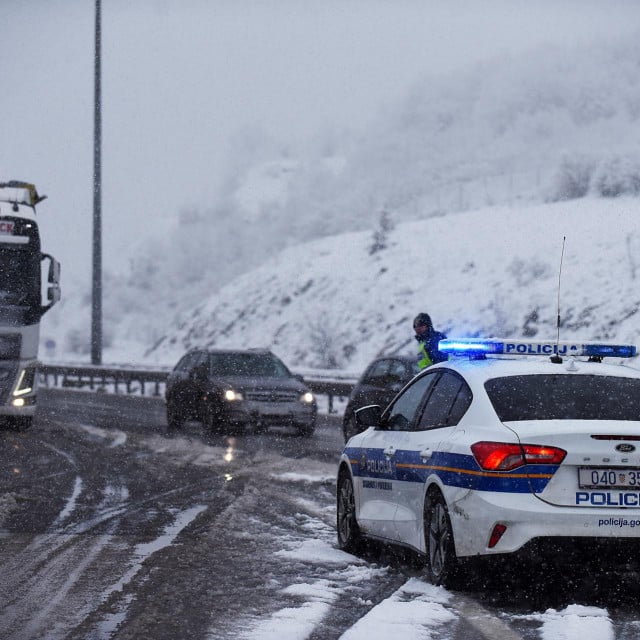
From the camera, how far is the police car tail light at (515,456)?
24.0 feet

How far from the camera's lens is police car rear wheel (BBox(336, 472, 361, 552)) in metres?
9.46

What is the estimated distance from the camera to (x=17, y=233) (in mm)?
21078

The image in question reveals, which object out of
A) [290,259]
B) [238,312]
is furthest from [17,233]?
[290,259]

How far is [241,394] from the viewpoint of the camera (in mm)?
22406

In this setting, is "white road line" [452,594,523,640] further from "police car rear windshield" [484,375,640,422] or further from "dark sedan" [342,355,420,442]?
"dark sedan" [342,355,420,442]

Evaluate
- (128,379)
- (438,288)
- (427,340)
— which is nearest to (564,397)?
(427,340)

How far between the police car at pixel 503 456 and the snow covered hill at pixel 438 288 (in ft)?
92.9

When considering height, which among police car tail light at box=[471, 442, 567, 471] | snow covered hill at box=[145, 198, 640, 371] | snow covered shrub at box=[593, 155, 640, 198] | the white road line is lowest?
the white road line

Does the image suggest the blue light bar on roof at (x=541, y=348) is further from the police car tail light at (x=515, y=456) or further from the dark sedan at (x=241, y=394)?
the dark sedan at (x=241, y=394)

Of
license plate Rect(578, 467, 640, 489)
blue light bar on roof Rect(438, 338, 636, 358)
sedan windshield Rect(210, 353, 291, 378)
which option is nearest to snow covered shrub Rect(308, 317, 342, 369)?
sedan windshield Rect(210, 353, 291, 378)

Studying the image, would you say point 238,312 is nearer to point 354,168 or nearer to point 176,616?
point 354,168

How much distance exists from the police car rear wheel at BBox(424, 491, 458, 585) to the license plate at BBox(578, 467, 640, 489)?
813mm

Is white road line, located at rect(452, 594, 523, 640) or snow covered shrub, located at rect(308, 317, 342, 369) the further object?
snow covered shrub, located at rect(308, 317, 342, 369)

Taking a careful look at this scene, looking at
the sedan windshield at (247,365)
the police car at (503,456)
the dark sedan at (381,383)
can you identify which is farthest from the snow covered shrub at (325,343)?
the police car at (503,456)
